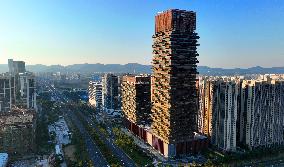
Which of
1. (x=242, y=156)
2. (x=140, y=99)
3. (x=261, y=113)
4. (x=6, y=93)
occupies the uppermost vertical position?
(x=6, y=93)

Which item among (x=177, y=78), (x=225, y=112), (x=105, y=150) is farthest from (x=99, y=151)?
(x=225, y=112)

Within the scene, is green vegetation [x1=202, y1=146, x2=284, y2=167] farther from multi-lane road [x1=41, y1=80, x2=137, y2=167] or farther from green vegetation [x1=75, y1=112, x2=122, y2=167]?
green vegetation [x1=75, y1=112, x2=122, y2=167]

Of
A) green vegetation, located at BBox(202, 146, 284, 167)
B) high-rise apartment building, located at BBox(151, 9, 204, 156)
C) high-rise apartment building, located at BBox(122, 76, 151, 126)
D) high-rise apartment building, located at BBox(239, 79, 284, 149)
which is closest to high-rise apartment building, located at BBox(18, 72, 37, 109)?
high-rise apartment building, located at BBox(122, 76, 151, 126)

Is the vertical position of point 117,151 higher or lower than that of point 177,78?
lower

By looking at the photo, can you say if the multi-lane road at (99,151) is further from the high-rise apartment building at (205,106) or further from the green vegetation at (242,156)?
the high-rise apartment building at (205,106)

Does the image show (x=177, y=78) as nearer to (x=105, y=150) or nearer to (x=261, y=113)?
(x=105, y=150)

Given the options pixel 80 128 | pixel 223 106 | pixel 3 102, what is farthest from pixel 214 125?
pixel 3 102

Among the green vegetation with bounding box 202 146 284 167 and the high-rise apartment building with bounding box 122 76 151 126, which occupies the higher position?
the high-rise apartment building with bounding box 122 76 151 126

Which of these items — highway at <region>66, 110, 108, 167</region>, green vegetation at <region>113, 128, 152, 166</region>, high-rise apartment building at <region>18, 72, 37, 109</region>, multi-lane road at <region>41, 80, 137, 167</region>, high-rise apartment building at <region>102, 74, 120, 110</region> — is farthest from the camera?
high-rise apartment building at <region>102, 74, 120, 110</region>
